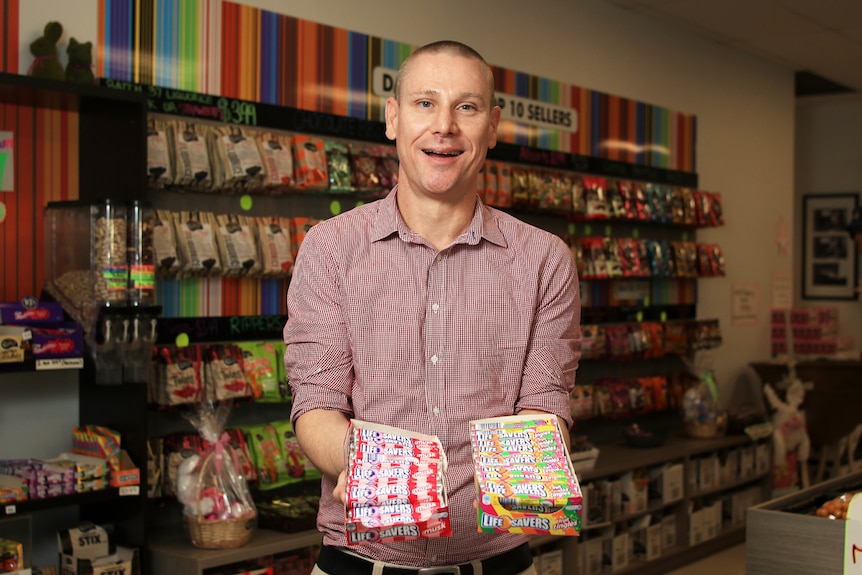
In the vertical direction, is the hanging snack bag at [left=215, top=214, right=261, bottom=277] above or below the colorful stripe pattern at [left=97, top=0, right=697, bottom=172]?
below

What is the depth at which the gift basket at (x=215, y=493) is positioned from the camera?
343cm

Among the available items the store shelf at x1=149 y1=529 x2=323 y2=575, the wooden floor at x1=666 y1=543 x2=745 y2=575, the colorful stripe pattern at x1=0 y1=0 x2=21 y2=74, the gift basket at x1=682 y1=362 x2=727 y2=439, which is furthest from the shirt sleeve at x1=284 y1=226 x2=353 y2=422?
the gift basket at x1=682 y1=362 x2=727 y2=439

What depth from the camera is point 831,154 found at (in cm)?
962

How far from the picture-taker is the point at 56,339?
3027mm

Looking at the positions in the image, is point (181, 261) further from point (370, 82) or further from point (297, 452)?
point (370, 82)

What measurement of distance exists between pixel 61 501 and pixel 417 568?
157 centimetres

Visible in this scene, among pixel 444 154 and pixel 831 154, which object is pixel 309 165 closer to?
pixel 444 154

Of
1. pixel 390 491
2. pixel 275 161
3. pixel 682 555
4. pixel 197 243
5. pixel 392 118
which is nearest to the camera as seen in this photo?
pixel 390 491

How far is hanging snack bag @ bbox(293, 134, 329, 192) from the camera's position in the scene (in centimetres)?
409

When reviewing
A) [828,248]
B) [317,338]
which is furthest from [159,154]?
[828,248]

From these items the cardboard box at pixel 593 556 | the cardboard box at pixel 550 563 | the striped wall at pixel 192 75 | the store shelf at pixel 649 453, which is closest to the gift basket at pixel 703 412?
the store shelf at pixel 649 453

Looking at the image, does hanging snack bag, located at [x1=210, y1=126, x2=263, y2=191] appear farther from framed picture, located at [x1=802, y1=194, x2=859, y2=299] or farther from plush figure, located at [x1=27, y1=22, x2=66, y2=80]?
framed picture, located at [x1=802, y1=194, x2=859, y2=299]

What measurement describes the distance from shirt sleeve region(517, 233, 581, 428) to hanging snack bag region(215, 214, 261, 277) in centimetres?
207

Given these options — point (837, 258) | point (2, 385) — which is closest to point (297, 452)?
point (2, 385)
